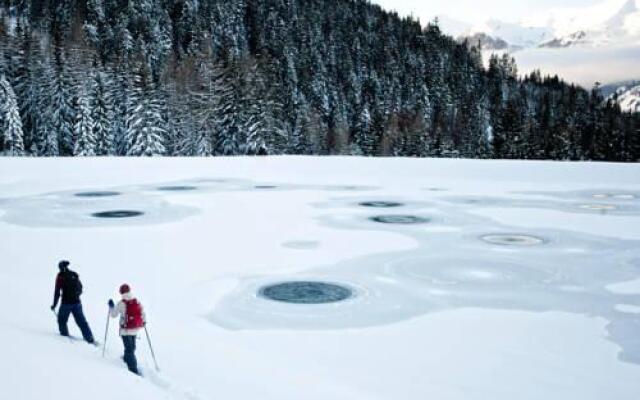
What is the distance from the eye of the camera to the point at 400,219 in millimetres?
18969

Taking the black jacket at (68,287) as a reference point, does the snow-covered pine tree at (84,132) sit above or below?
above

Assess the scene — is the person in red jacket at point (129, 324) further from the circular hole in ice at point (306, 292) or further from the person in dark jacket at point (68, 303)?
the circular hole in ice at point (306, 292)

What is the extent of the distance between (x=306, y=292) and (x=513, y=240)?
24.7 feet

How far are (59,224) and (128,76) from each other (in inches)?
1737

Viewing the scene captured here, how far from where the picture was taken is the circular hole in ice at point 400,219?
1836 cm

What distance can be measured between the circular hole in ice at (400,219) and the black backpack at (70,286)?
11.9 meters

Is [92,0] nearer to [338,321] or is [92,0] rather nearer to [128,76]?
[128,76]

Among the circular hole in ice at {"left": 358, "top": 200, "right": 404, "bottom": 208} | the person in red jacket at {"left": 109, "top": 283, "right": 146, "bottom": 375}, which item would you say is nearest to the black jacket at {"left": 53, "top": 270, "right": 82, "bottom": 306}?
the person in red jacket at {"left": 109, "top": 283, "right": 146, "bottom": 375}

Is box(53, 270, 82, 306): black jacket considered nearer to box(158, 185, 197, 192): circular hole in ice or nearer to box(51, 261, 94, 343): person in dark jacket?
box(51, 261, 94, 343): person in dark jacket

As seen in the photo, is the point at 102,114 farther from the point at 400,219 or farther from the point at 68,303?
the point at 68,303

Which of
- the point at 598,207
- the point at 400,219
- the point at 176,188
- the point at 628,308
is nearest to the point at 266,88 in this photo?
the point at 176,188

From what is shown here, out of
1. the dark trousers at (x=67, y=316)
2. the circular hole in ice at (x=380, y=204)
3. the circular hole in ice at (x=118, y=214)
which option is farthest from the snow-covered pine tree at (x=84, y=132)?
the dark trousers at (x=67, y=316)

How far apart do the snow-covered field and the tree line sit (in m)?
33.5

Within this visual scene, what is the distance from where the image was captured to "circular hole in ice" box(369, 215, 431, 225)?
1836 centimetres
